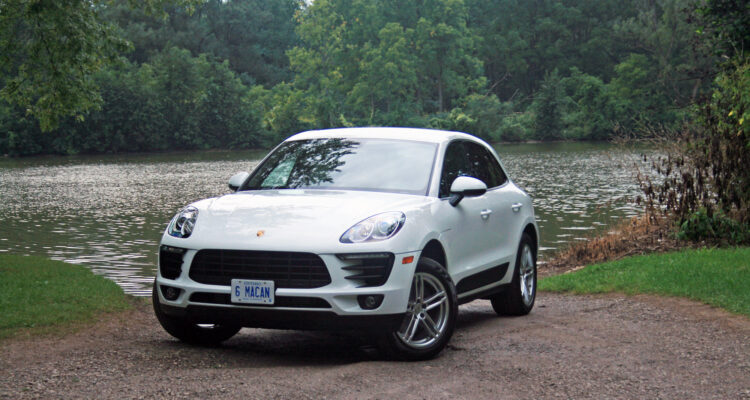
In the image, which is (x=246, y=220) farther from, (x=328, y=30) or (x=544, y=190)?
(x=328, y=30)

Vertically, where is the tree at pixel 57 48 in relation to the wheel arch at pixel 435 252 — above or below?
above

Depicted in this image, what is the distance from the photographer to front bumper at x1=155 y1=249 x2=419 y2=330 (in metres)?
6.42

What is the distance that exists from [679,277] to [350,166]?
5.12m

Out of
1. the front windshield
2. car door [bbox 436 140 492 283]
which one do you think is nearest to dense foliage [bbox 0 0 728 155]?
car door [bbox 436 140 492 283]

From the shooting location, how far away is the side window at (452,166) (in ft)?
25.8

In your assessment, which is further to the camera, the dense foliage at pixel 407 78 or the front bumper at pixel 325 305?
the dense foliage at pixel 407 78

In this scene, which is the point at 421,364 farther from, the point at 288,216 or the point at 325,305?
the point at 288,216

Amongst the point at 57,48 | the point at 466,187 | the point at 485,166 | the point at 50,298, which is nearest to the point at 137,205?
the point at 57,48

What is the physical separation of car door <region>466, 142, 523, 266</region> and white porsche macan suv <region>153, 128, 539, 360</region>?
3.8 inches

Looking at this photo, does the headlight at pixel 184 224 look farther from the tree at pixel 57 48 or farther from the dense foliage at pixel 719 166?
the dense foliage at pixel 719 166

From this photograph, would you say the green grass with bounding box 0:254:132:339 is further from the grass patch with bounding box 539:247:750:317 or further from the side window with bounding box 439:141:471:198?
the grass patch with bounding box 539:247:750:317

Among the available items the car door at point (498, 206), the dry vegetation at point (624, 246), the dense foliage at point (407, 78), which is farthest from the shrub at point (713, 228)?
the dense foliage at point (407, 78)

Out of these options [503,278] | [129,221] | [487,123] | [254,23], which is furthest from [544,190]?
[254,23]

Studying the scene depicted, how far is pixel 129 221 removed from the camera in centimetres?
2700
